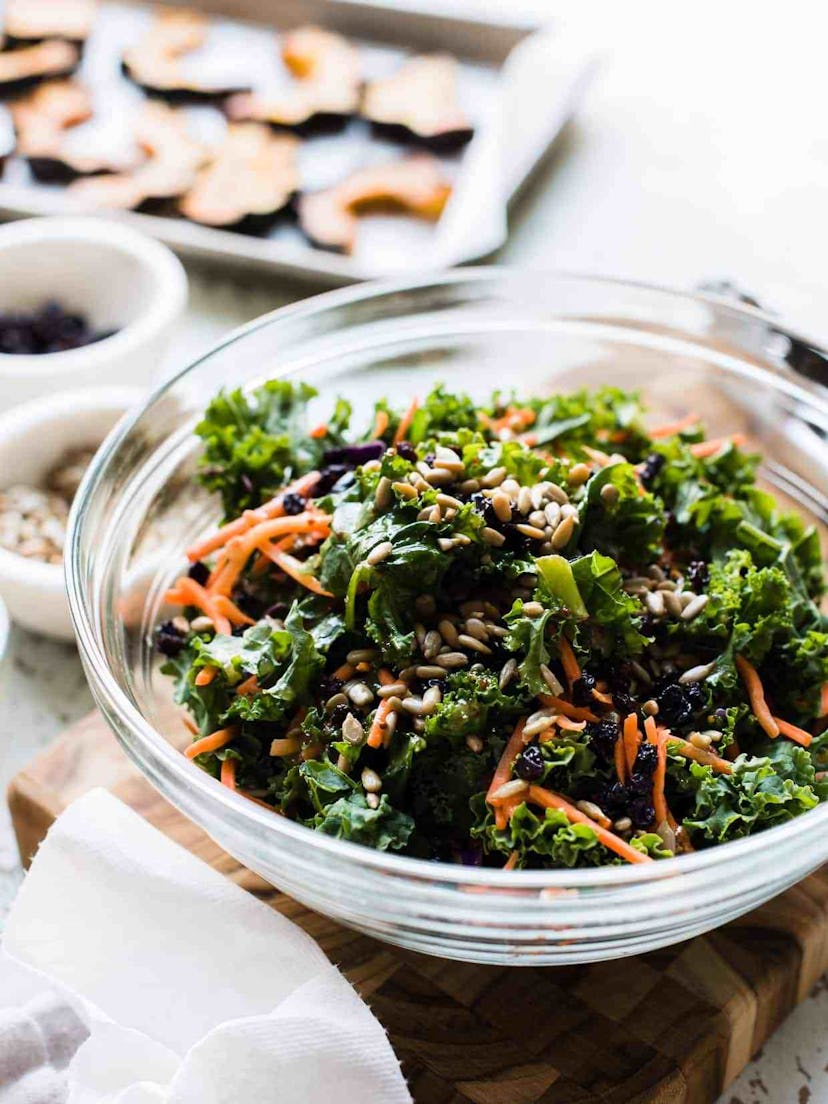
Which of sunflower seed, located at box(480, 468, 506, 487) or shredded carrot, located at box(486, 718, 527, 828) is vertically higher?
sunflower seed, located at box(480, 468, 506, 487)

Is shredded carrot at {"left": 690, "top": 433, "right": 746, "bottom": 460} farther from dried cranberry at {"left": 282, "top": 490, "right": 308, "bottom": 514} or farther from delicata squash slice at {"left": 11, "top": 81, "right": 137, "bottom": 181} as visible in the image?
delicata squash slice at {"left": 11, "top": 81, "right": 137, "bottom": 181}

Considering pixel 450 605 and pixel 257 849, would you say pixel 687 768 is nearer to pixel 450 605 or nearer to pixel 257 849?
pixel 450 605

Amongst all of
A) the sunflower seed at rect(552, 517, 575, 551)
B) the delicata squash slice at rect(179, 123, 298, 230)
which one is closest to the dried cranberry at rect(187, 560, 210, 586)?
the sunflower seed at rect(552, 517, 575, 551)

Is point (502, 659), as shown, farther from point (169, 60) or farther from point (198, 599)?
point (169, 60)

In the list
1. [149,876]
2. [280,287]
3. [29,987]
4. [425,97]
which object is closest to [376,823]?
[149,876]

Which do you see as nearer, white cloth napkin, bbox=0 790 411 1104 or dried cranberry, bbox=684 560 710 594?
white cloth napkin, bbox=0 790 411 1104

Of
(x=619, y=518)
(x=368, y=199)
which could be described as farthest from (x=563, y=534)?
(x=368, y=199)
